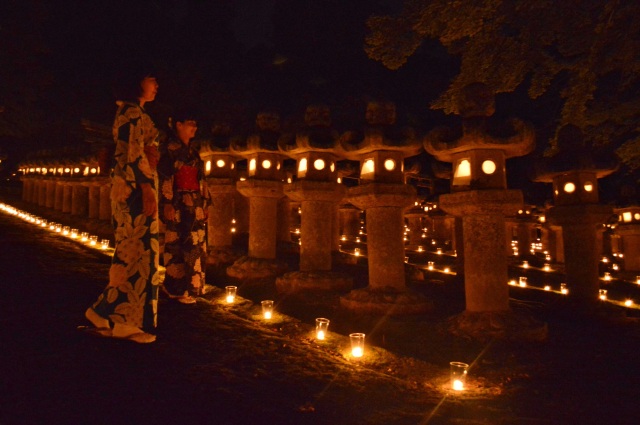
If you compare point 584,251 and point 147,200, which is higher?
point 147,200

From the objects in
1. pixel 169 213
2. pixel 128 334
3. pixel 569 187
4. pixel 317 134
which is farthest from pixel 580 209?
pixel 128 334

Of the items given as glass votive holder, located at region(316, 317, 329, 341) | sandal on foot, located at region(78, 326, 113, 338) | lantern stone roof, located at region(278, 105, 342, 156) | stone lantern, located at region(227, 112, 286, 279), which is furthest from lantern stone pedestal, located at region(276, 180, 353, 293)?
sandal on foot, located at region(78, 326, 113, 338)

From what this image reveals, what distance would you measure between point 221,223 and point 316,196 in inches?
151

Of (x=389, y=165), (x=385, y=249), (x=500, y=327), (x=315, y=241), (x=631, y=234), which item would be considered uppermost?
(x=389, y=165)

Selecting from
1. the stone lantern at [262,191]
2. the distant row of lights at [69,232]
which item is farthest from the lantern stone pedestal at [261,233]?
the distant row of lights at [69,232]

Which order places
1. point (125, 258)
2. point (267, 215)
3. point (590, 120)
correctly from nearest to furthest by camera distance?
1. point (125, 258)
2. point (590, 120)
3. point (267, 215)

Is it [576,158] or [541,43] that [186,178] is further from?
[576,158]

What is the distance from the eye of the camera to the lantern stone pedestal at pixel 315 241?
315 inches

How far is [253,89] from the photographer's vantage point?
3156 centimetres

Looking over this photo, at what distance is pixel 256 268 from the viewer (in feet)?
29.9

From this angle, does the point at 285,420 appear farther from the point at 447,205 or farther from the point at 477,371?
the point at 447,205

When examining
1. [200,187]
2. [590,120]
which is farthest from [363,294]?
[590,120]

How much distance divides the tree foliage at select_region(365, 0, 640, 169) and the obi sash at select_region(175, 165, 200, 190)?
3976 mm

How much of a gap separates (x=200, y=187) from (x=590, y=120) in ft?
20.7
